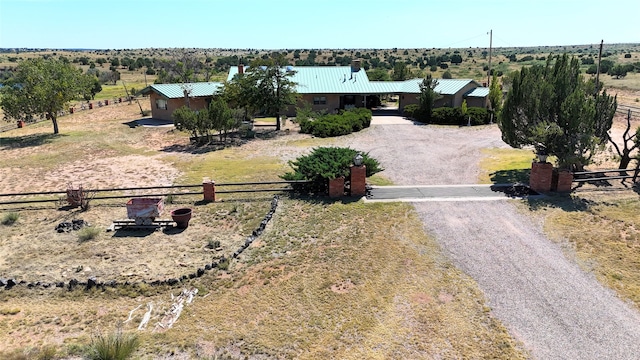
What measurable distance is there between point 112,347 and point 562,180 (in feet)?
55.1

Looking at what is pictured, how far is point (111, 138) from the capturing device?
1222 inches

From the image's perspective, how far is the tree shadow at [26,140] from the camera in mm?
29466

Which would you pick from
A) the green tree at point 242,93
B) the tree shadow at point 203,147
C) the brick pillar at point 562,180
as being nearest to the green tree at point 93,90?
the green tree at point 242,93

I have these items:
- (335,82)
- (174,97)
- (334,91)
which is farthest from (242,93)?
(335,82)

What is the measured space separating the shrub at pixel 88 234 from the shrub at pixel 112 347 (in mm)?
6287

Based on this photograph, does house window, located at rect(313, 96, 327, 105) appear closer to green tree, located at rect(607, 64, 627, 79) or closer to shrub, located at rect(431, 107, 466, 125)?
shrub, located at rect(431, 107, 466, 125)

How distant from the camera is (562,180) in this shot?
17.6 metres

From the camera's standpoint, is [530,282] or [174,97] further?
[174,97]

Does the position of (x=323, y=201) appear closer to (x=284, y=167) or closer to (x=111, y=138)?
(x=284, y=167)

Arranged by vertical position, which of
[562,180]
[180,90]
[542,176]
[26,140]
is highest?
[180,90]

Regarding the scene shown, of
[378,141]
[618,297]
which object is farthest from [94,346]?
[378,141]

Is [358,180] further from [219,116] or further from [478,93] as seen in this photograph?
[478,93]

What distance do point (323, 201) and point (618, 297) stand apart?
990cm

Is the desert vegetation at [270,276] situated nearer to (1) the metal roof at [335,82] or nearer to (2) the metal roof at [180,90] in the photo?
(2) the metal roof at [180,90]
